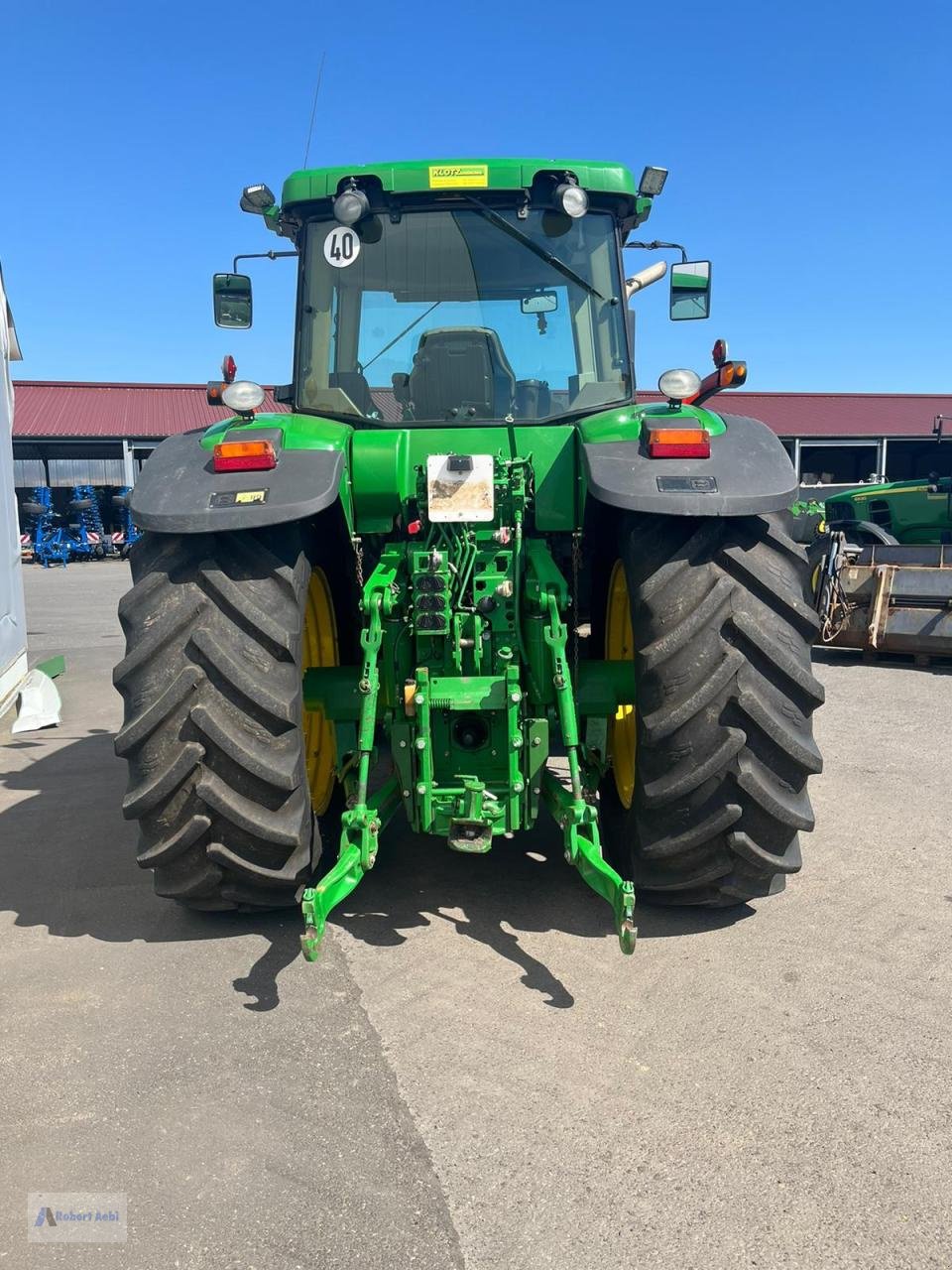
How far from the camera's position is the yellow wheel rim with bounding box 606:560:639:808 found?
12.7ft

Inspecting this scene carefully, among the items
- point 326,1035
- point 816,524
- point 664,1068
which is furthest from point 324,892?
point 816,524

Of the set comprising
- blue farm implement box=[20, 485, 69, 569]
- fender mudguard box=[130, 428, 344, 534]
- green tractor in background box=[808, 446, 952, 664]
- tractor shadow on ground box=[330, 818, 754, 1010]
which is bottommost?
blue farm implement box=[20, 485, 69, 569]

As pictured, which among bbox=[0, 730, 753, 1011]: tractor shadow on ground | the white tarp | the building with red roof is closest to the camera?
bbox=[0, 730, 753, 1011]: tractor shadow on ground

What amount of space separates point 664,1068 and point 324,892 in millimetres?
1012

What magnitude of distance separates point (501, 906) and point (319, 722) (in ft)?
3.45

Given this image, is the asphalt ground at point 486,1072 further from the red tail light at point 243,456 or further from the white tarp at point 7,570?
the white tarp at point 7,570

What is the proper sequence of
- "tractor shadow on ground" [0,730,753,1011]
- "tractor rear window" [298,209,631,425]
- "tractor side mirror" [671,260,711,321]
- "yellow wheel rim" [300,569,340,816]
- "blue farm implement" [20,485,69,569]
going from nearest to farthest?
→ "tractor shadow on ground" [0,730,753,1011] → "yellow wheel rim" [300,569,340,816] → "tractor rear window" [298,209,631,425] → "tractor side mirror" [671,260,711,321] → "blue farm implement" [20,485,69,569]

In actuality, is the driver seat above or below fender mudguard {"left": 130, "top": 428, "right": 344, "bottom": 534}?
above

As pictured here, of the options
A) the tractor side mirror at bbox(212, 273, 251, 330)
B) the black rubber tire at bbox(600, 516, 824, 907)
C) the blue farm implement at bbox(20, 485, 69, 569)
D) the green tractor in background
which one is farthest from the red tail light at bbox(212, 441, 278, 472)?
the blue farm implement at bbox(20, 485, 69, 569)

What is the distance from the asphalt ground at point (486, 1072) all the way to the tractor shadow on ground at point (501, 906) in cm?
1

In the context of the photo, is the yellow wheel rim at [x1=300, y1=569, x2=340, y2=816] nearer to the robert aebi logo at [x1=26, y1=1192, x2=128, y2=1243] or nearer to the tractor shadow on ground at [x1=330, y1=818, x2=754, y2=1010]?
the tractor shadow on ground at [x1=330, y1=818, x2=754, y2=1010]

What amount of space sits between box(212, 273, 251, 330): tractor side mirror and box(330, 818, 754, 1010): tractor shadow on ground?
2.69 meters

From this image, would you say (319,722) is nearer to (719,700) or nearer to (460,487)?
(460,487)

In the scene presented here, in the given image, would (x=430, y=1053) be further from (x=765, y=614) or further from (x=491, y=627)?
(x=765, y=614)
